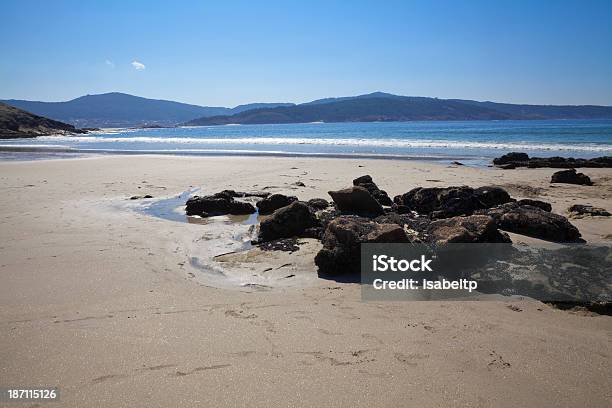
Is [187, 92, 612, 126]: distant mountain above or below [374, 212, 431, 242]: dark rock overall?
above

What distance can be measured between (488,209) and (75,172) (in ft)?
49.0

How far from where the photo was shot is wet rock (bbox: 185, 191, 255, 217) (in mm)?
7906

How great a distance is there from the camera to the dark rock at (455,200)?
22.4ft

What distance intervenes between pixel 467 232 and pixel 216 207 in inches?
199

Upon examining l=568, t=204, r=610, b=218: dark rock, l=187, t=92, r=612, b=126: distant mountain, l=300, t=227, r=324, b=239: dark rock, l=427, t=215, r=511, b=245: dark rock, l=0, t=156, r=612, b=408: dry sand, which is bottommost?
l=0, t=156, r=612, b=408: dry sand

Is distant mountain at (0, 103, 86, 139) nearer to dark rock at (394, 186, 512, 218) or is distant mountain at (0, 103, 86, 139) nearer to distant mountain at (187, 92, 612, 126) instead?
dark rock at (394, 186, 512, 218)

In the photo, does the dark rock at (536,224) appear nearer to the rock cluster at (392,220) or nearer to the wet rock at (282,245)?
the rock cluster at (392,220)

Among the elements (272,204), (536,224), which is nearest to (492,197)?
(536,224)

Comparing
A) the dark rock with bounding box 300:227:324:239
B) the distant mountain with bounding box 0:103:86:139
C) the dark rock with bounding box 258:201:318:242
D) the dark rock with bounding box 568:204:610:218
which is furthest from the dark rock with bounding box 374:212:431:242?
the distant mountain with bounding box 0:103:86:139

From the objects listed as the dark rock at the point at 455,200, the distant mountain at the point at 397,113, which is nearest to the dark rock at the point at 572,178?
the dark rock at the point at 455,200

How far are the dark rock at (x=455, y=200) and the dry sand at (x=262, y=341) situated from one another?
1.77 m

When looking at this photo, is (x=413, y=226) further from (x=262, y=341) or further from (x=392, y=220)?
(x=262, y=341)

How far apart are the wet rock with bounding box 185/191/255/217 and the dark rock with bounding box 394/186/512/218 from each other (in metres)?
3.20

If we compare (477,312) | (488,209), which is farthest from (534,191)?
(477,312)
